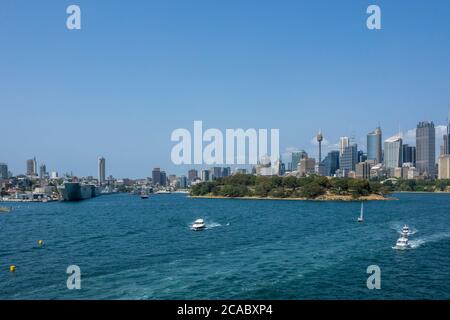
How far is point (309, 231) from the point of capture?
22875mm

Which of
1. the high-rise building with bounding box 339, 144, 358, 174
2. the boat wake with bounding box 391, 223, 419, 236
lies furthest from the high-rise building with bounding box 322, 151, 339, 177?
the boat wake with bounding box 391, 223, 419, 236

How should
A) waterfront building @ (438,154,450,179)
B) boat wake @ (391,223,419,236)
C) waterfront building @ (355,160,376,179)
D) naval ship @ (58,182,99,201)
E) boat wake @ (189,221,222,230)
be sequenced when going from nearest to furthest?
boat wake @ (391,223,419,236), boat wake @ (189,221,222,230), naval ship @ (58,182,99,201), waterfront building @ (355,160,376,179), waterfront building @ (438,154,450,179)

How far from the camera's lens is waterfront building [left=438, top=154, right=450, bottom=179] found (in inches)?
3644

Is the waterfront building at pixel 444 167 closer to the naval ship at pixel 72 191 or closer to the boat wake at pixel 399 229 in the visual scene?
the naval ship at pixel 72 191

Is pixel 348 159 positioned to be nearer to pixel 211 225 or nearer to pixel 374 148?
pixel 374 148

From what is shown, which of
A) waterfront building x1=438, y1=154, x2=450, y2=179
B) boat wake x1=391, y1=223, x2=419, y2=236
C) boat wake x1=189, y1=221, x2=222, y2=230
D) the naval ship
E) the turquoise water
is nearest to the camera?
the turquoise water

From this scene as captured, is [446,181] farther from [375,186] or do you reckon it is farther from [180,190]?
[180,190]

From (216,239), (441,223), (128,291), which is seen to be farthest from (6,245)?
(441,223)

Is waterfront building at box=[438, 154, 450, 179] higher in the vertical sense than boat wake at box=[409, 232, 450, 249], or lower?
higher

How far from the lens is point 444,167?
312ft

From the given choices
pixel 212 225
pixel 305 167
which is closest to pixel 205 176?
pixel 305 167

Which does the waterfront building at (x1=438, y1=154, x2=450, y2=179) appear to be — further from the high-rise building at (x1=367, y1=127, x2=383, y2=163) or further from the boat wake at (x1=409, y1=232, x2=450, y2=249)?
the boat wake at (x1=409, y1=232, x2=450, y2=249)

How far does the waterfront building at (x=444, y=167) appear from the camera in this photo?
9256cm
